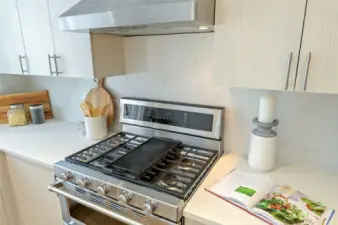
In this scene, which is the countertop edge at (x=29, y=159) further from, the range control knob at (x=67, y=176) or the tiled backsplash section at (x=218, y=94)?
the tiled backsplash section at (x=218, y=94)

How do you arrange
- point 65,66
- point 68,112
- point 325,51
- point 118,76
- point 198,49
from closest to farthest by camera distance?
point 325,51, point 198,49, point 65,66, point 118,76, point 68,112

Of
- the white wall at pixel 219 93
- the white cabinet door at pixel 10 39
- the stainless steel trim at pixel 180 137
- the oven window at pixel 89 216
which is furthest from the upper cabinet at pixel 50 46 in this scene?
the oven window at pixel 89 216

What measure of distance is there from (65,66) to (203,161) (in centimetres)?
97

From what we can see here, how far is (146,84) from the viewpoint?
1470mm

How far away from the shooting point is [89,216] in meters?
1.16

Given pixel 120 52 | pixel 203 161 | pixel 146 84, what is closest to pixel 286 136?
pixel 203 161

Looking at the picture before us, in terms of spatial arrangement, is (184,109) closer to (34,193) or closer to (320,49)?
(320,49)

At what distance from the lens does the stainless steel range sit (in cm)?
92

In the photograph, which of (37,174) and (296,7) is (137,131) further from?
(296,7)

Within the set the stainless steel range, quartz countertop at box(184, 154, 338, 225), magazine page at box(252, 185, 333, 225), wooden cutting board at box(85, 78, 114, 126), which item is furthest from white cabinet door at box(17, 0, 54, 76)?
magazine page at box(252, 185, 333, 225)

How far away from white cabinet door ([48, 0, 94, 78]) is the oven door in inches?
24.6

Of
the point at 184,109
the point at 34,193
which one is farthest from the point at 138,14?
the point at 34,193

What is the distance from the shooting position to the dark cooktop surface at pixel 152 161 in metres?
0.98

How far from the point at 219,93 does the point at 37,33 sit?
3.82ft
